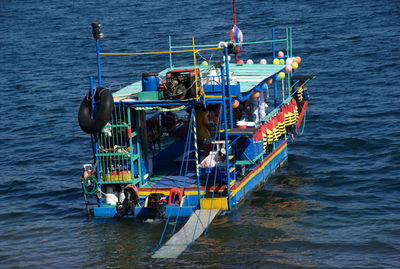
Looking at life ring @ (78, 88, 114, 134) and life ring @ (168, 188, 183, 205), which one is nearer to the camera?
life ring @ (78, 88, 114, 134)

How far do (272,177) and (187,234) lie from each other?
21.1ft

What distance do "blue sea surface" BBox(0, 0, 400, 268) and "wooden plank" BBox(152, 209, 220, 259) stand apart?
14.5 inches

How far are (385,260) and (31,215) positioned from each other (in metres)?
9.22

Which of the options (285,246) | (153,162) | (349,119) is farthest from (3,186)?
(349,119)

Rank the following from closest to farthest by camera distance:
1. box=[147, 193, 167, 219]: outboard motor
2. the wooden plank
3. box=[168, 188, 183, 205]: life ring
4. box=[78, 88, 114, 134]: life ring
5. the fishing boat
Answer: the wooden plank
box=[78, 88, 114, 134]: life ring
the fishing boat
box=[147, 193, 167, 219]: outboard motor
box=[168, 188, 183, 205]: life ring

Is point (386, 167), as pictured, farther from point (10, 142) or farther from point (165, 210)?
point (10, 142)

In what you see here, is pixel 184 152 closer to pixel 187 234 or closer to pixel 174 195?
pixel 174 195

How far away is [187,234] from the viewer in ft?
55.8

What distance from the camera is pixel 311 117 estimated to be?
30719mm

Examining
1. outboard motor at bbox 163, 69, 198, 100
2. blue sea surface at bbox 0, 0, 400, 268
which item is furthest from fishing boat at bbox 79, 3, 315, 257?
blue sea surface at bbox 0, 0, 400, 268

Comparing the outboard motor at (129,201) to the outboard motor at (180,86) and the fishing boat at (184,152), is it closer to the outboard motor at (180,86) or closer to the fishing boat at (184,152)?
the fishing boat at (184,152)

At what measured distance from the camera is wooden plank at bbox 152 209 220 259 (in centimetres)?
1616

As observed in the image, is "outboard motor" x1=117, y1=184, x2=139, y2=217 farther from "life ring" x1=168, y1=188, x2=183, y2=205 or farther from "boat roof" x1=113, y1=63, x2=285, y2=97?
"boat roof" x1=113, y1=63, x2=285, y2=97

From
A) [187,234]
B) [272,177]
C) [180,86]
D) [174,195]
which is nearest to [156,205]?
[174,195]
